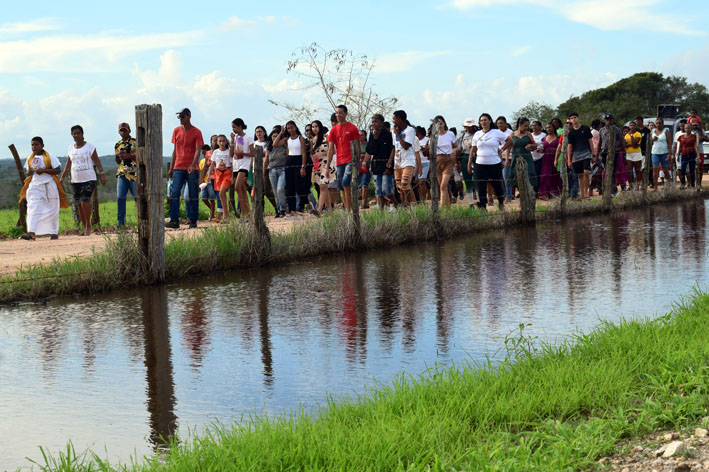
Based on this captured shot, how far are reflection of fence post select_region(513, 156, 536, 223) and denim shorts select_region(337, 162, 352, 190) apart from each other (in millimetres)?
3109

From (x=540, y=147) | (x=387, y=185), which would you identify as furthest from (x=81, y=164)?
(x=540, y=147)

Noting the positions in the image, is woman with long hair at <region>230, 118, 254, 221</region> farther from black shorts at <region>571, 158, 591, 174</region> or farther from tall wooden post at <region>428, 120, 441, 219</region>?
black shorts at <region>571, 158, 591, 174</region>

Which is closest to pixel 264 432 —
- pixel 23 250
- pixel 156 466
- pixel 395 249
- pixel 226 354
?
pixel 156 466

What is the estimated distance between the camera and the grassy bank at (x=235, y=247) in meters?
10.9

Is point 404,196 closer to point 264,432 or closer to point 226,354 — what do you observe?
point 226,354

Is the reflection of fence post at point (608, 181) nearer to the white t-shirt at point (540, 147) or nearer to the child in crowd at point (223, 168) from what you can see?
the white t-shirt at point (540, 147)

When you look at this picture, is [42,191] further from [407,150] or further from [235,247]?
[407,150]

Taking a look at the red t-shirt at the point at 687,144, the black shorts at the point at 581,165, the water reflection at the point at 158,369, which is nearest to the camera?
the water reflection at the point at 158,369

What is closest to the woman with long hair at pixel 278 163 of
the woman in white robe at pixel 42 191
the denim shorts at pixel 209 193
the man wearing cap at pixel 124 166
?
the denim shorts at pixel 209 193

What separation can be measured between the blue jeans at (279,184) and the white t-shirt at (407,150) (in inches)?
100

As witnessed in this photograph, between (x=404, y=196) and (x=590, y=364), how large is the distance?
40.2 ft

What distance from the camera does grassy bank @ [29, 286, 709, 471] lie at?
14.6ft

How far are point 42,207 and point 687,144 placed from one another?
621 inches

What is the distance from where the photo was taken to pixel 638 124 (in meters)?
24.4
